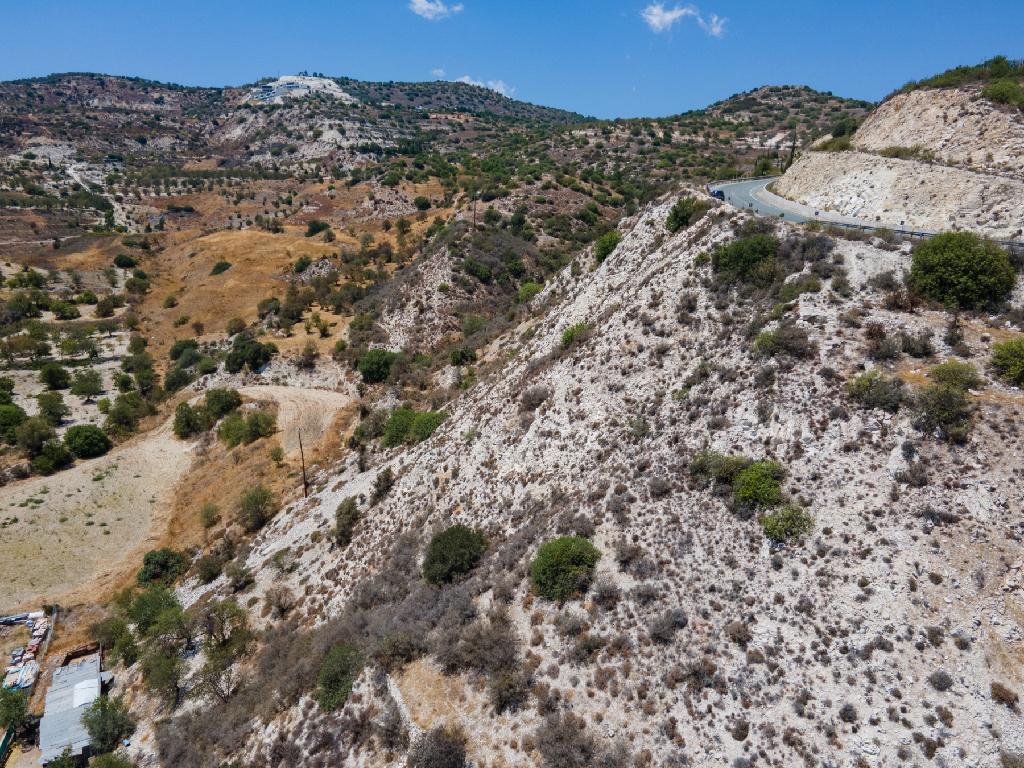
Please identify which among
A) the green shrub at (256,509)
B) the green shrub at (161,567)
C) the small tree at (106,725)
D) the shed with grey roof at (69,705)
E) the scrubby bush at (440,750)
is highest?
the scrubby bush at (440,750)

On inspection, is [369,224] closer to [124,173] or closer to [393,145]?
[393,145]

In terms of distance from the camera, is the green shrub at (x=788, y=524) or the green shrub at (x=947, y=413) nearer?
the green shrub at (x=947, y=413)

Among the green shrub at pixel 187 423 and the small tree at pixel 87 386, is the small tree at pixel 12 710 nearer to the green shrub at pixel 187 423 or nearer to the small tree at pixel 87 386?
the green shrub at pixel 187 423

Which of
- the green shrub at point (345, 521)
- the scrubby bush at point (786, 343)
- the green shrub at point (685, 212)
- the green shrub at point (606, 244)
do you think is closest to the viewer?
the scrubby bush at point (786, 343)

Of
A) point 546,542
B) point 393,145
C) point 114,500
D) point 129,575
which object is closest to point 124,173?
point 393,145

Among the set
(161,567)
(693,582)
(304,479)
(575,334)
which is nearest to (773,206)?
(575,334)

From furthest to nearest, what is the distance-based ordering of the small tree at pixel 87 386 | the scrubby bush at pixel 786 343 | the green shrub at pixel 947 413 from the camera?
the small tree at pixel 87 386
the scrubby bush at pixel 786 343
the green shrub at pixel 947 413

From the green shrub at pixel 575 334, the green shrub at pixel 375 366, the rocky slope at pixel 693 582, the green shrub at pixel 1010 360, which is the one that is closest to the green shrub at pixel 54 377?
the green shrub at pixel 375 366

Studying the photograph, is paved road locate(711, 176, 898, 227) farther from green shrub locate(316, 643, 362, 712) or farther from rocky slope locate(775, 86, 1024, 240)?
green shrub locate(316, 643, 362, 712)
